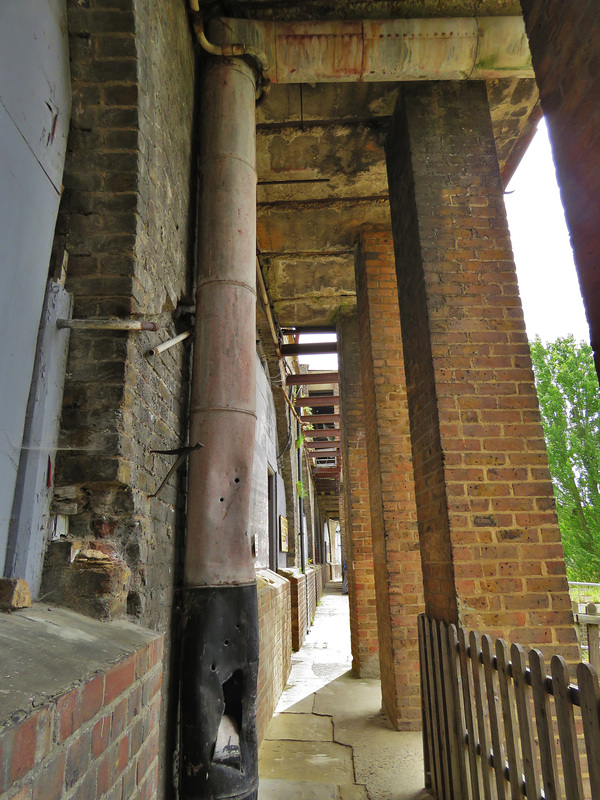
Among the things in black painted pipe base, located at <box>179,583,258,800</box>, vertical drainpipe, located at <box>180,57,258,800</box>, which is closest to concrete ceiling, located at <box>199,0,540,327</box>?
vertical drainpipe, located at <box>180,57,258,800</box>

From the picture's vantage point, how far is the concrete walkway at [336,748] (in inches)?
132

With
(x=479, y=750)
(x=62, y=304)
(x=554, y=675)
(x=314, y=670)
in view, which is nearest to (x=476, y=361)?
(x=554, y=675)

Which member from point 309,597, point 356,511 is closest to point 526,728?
point 356,511

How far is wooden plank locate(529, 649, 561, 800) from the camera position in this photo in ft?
6.18

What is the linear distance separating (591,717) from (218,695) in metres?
1.55

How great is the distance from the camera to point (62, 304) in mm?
2006

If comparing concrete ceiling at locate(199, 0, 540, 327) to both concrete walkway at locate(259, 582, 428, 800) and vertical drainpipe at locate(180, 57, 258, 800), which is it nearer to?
vertical drainpipe at locate(180, 57, 258, 800)

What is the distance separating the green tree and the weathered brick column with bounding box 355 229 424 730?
1799 cm

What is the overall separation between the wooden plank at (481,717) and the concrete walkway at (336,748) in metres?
1.04

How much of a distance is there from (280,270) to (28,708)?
6303 millimetres

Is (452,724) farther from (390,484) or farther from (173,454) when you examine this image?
(390,484)

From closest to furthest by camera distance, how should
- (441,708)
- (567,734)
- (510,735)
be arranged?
(567,734) → (510,735) → (441,708)

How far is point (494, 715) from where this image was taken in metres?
2.34

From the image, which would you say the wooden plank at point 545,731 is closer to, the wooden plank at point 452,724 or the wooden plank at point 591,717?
the wooden plank at point 591,717
